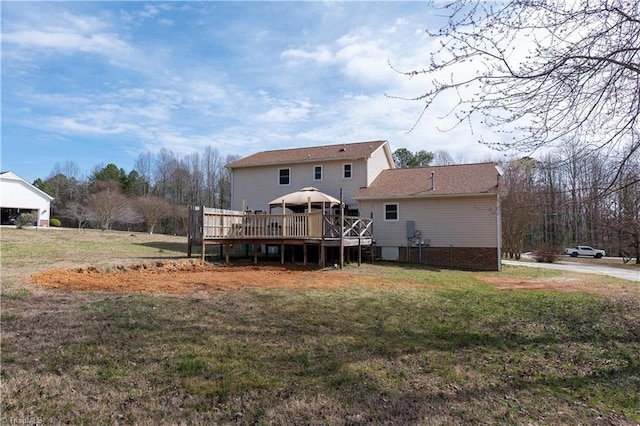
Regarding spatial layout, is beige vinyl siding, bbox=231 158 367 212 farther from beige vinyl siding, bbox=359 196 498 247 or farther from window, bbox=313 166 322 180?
beige vinyl siding, bbox=359 196 498 247

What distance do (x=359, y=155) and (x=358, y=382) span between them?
1636 cm

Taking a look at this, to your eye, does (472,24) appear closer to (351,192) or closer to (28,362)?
(28,362)

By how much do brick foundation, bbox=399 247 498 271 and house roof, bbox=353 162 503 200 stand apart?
2.56m

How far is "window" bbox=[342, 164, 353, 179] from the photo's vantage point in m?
20.0

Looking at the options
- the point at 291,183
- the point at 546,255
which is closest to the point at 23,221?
the point at 291,183

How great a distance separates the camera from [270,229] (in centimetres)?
1477

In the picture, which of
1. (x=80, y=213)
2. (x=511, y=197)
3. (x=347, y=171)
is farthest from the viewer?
(x=80, y=213)

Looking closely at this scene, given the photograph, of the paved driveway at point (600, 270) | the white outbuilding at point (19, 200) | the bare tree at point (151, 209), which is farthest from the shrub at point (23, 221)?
the paved driveway at point (600, 270)

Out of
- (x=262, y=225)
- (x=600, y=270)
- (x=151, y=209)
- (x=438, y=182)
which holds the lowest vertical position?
(x=600, y=270)

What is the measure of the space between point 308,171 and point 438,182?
6.72 m

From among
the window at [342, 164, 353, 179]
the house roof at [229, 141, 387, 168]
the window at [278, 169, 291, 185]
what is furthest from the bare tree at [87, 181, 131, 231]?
the window at [342, 164, 353, 179]

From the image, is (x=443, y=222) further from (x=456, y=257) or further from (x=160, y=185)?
(x=160, y=185)

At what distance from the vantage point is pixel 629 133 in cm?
502

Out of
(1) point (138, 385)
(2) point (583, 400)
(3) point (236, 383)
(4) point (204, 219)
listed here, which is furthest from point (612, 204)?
(4) point (204, 219)
